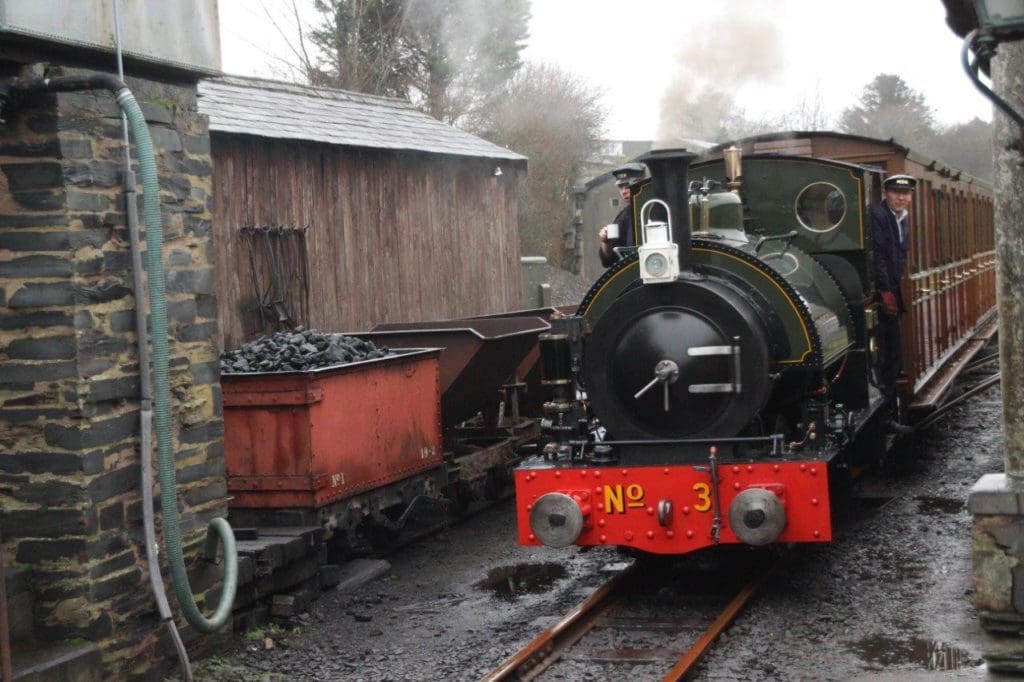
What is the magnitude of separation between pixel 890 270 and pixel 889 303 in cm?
24

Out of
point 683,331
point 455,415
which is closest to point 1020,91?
point 683,331

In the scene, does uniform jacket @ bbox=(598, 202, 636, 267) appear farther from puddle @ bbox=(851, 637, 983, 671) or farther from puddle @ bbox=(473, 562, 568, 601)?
puddle @ bbox=(851, 637, 983, 671)

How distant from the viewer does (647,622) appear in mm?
6562

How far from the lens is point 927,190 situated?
1119cm

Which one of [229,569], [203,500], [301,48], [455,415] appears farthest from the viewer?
[301,48]

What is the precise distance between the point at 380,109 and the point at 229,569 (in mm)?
11581

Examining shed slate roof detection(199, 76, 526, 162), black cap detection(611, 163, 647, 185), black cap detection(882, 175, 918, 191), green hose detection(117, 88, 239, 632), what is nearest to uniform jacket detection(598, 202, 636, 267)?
black cap detection(611, 163, 647, 185)

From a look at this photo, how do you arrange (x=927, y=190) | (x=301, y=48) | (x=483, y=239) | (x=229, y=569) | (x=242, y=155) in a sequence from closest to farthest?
(x=229, y=569) → (x=927, y=190) → (x=242, y=155) → (x=483, y=239) → (x=301, y=48)

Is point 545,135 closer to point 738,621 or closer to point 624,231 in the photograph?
point 624,231

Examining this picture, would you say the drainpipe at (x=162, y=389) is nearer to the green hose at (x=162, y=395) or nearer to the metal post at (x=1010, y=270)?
the green hose at (x=162, y=395)

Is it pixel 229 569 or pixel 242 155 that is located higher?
pixel 242 155

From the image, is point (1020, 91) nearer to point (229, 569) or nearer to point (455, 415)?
point (229, 569)

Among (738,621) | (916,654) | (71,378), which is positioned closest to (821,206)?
(738,621)

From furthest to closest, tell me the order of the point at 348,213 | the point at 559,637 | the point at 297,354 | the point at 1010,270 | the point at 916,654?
the point at 348,213
the point at 297,354
the point at 559,637
the point at 916,654
the point at 1010,270
